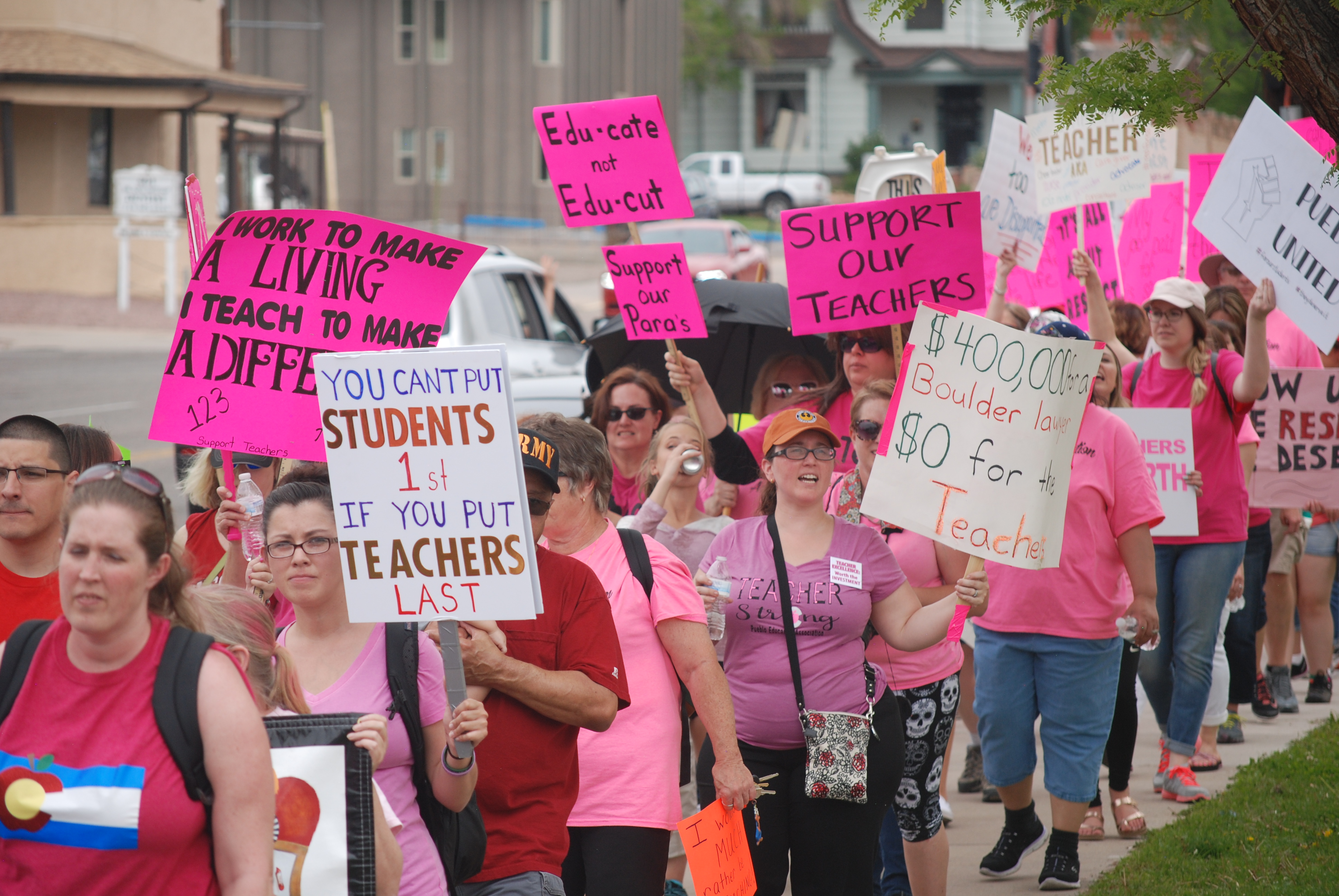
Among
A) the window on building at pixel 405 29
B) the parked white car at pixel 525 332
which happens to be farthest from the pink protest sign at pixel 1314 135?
the window on building at pixel 405 29

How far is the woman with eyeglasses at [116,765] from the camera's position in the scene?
2596mm

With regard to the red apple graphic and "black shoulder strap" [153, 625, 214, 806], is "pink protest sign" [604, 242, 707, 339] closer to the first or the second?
"black shoulder strap" [153, 625, 214, 806]

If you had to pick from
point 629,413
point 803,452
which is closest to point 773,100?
point 629,413

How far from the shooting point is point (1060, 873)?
555 cm

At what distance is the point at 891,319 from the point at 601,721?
246 cm

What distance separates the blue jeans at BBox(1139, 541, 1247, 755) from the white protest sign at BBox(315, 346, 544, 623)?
13.9 feet

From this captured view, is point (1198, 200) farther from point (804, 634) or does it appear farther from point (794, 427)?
point (804, 634)

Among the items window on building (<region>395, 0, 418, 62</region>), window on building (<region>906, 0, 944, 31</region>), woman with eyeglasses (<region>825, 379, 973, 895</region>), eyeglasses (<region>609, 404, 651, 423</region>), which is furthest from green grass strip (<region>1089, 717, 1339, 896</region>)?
window on building (<region>906, 0, 944, 31</region>)

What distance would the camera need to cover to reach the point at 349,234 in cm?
460

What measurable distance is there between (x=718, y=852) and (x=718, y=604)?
0.78m

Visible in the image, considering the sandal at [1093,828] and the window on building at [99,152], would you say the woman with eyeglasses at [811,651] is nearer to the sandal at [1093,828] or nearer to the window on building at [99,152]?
the sandal at [1093,828]

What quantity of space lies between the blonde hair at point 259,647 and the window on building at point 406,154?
43.7 meters

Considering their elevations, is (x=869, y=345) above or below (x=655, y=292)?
below

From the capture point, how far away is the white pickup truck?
49.0 m
